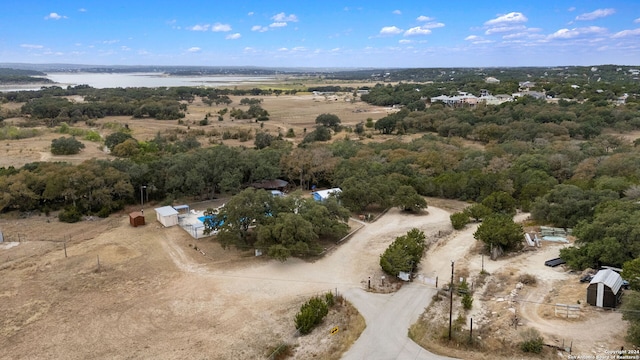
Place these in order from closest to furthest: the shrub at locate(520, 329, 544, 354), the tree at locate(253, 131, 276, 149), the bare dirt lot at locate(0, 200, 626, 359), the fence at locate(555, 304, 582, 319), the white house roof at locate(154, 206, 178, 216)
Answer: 1. the shrub at locate(520, 329, 544, 354)
2. the bare dirt lot at locate(0, 200, 626, 359)
3. the fence at locate(555, 304, 582, 319)
4. the white house roof at locate(154, 206, 178, 216)
5. the tree at locate(253, 131, 276, 149)

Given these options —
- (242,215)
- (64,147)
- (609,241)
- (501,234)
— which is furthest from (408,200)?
(64,147)

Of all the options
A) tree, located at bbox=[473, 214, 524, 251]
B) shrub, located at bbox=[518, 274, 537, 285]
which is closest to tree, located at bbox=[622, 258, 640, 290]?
shrub, located at bbox=[518, 274, 537, 285]

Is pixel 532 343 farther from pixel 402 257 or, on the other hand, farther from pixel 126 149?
pixel 126 149

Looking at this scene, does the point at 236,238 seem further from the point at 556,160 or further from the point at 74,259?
the point at 556,160

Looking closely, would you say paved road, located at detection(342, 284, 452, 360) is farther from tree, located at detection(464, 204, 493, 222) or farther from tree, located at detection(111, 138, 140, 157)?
tree, located at detection(111, 138, 140, 157)

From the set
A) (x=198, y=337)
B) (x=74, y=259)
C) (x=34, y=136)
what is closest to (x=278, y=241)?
(x=198, y=337)

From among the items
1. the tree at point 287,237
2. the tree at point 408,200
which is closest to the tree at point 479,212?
the tree at point 408,200
